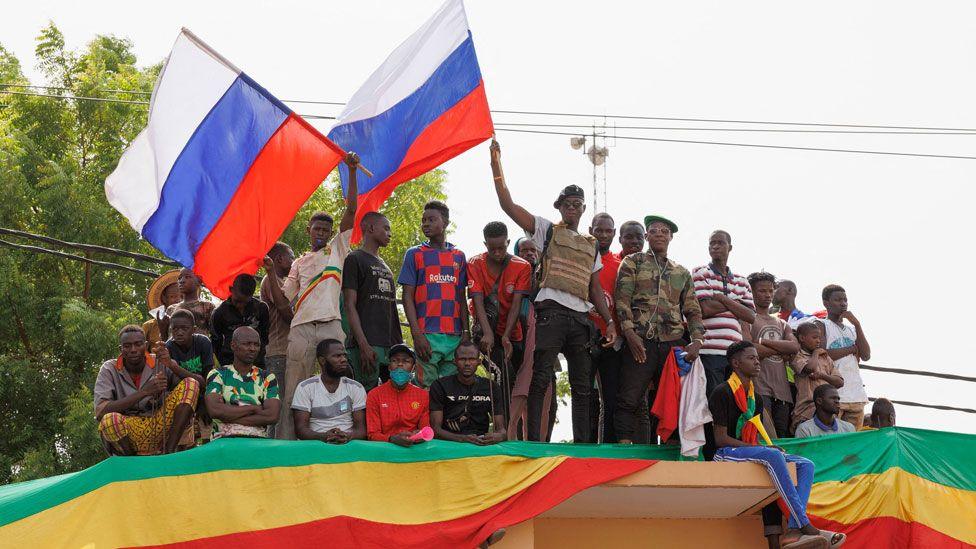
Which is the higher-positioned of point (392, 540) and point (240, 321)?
point (240, 321)

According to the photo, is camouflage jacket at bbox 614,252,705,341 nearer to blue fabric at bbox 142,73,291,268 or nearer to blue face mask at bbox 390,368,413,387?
blue face mask at bbox 390,368,413,387

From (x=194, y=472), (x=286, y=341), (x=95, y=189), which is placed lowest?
(x=194, y=472)

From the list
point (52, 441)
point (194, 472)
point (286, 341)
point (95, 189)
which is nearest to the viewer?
point (194, 472)

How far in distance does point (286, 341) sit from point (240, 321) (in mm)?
433

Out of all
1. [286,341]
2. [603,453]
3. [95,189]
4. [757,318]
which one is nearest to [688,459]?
[603,453]

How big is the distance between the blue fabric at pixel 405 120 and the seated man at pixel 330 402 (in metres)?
1.82

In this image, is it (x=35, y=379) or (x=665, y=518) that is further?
(x=35, y=379)

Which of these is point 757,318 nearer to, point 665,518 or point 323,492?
point 665,518

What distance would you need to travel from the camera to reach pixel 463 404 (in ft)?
30.1

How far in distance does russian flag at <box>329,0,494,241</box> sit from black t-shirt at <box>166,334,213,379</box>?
181 cm

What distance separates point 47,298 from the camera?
60.7 feet

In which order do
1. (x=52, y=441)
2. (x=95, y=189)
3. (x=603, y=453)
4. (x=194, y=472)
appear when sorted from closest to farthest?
(x=194, y=472) < (x=603, y=453) < (x=52, y=441) < (x=95, y=189)

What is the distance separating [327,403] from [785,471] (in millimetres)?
3649

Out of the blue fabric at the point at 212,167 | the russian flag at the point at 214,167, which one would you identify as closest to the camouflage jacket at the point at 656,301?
the russian flag at the point at 214,167
